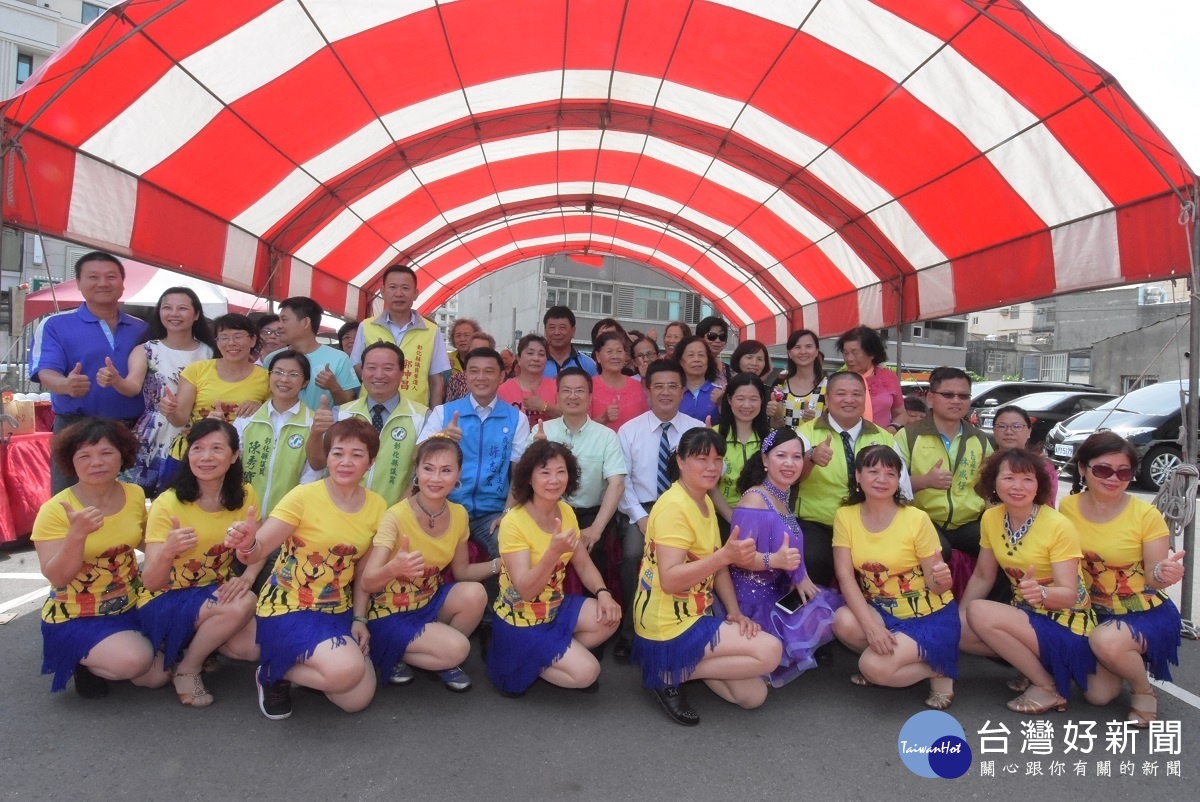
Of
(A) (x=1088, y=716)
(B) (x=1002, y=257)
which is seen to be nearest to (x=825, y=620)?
(A) (x=1088, y=716)

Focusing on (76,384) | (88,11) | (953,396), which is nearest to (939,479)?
(953,396)

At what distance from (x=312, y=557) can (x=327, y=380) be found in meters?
1.46

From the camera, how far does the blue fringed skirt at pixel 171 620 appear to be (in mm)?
2996

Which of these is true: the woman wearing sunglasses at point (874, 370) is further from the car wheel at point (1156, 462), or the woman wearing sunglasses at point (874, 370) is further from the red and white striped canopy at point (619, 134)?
the car wheel at point (1156, 462)

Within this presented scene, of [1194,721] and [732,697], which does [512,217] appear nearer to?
[732,697]

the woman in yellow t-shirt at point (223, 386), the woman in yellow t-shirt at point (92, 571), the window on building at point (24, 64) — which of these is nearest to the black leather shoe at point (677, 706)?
the woman in yellow t-shirt at point (92, 571)

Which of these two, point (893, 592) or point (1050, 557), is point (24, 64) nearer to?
point (893, 592)

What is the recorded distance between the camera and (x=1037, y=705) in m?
3.14

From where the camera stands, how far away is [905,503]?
3.46 meters

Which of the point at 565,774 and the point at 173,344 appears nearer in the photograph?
the point at 565,774

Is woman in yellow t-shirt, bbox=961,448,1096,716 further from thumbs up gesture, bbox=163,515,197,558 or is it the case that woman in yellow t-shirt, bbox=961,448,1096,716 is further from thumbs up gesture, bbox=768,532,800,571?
thumbs up gesture, bbox=163,515,197,558

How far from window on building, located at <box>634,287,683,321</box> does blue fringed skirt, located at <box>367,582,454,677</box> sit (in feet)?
83.7

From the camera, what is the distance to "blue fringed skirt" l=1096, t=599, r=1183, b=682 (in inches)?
121

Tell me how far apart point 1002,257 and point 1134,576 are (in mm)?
3683
